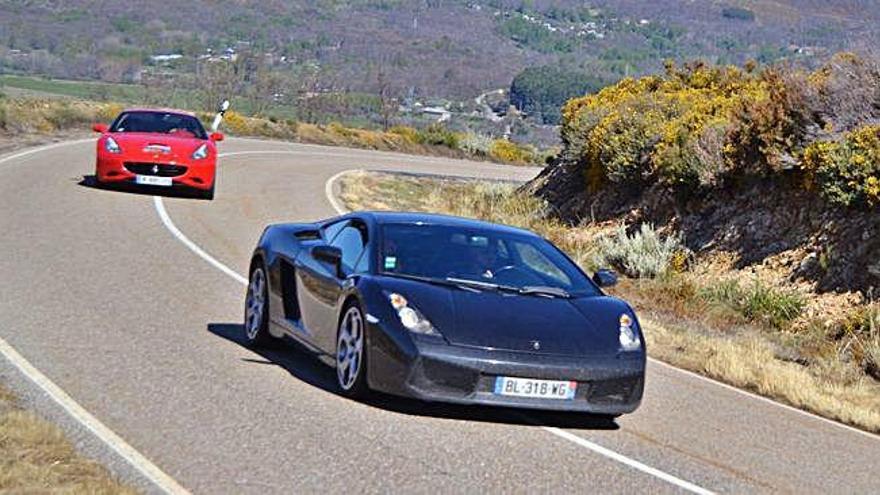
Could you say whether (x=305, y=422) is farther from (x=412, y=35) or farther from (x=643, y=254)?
(x=412, y=35)

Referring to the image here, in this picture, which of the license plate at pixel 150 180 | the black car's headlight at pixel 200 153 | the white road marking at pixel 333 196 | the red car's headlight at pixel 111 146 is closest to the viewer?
the license plate at pixel 150 180

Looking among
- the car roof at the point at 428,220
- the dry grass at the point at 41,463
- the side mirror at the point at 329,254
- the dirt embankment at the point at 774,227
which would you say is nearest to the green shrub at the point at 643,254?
the dirt embankment at the point at 774,227

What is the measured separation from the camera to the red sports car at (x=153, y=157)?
25406 millimetres

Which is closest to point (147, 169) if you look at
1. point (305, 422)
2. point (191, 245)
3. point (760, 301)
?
point (191, 245)

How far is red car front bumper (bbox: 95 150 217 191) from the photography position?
25.4 meters

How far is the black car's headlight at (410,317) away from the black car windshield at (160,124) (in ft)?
55.4

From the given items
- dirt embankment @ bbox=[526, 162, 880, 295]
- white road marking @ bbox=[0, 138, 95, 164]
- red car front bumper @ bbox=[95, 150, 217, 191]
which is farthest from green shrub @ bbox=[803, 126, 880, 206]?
white road marking @ bbox=[0, 138, 95, 164]

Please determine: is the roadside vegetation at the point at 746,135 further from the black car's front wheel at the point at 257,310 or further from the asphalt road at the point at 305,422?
the black car's front wheel at the point at 257,310

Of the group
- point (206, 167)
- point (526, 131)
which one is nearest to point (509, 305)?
point (206, 167)

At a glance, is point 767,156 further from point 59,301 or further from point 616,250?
point 59,301

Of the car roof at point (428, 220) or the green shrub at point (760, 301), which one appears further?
the green shrub at point (760, 301)

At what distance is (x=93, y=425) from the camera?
930 cm

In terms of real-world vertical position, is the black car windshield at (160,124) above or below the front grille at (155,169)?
above

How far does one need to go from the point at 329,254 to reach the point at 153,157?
585 inches
